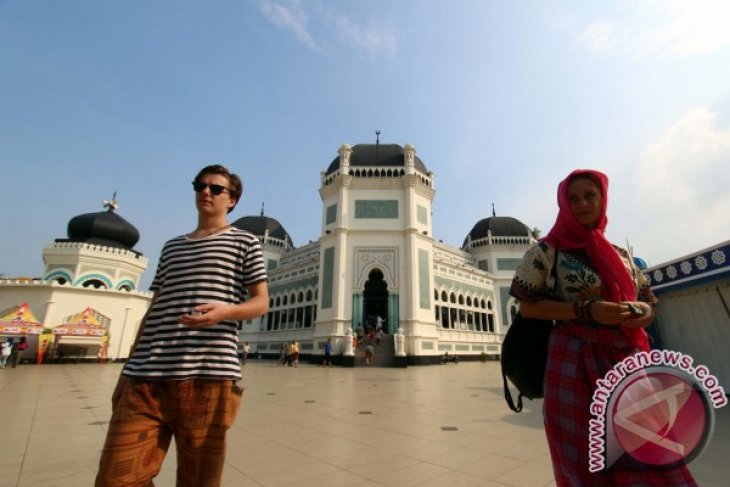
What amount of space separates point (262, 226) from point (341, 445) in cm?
3290

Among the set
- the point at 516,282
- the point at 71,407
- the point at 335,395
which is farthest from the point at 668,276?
the point at 71,407

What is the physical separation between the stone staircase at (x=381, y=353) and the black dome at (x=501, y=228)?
789 inches

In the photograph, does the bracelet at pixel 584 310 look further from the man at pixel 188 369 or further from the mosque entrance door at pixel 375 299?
the mosque entrance door at pixel 375 299

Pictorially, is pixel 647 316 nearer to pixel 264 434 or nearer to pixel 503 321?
pixel 264 434

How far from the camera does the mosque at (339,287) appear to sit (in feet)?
66.9

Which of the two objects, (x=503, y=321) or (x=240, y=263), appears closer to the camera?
(x=240, y=263)

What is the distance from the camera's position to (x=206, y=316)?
1.52 meters

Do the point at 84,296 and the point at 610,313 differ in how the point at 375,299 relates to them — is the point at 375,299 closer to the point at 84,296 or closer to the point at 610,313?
the point at 84,296

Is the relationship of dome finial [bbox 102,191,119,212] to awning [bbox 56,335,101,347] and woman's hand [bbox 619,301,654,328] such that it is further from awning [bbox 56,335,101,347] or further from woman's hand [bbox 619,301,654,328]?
woman's hand [bbox 619,301,654,328]

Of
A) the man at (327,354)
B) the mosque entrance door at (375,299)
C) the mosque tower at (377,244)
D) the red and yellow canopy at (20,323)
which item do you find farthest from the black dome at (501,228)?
the red and yellow canopy at (20,323)

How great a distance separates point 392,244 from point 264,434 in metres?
17.8

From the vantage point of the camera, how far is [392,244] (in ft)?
71.8

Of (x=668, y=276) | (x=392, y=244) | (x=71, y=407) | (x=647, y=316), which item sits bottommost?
(x=71, y=407)

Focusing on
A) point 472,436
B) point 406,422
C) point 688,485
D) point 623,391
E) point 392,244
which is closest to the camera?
point 688,485
